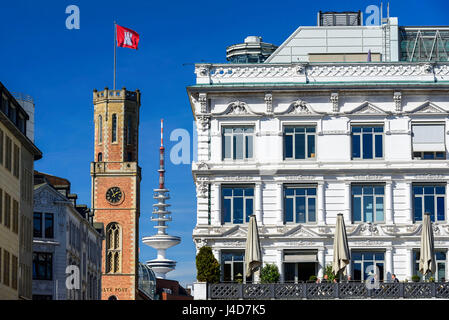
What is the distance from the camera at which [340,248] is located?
58312 mm

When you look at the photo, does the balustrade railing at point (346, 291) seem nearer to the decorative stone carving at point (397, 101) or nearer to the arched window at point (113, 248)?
the decorative stone carving at point (397, 101)

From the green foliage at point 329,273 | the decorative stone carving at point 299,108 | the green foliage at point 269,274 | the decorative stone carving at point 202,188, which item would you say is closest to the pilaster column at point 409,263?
the green foliage at point 329,273

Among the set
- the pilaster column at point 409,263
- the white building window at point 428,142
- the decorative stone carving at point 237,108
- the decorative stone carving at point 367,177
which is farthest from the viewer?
the decorative stone carving at point 237,108

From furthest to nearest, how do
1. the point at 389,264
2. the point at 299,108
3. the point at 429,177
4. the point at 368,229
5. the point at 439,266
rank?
1. the point at 299,108
2. the point at 429,177
3. the point at 368,229
4. the point at 389,264
5. the point at 439,266

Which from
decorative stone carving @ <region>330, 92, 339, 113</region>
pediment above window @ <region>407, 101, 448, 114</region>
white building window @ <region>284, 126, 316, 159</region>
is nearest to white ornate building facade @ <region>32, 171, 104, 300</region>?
white building window @ <region>284, 126, 316, 159</region>

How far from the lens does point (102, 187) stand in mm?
174875

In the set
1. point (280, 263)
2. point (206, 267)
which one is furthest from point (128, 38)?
point (206, 267)

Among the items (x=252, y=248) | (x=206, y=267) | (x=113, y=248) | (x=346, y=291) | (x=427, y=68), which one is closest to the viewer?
(x=346, y=291)

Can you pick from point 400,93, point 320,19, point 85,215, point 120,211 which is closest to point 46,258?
point 85,215

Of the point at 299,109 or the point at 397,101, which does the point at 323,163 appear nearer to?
the point at 299,109

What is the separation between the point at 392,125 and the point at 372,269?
817cm

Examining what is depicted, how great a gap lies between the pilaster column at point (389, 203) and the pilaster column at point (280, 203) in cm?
571

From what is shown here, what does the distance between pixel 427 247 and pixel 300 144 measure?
1014 centimetres

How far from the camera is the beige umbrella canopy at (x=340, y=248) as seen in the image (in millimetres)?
58144
